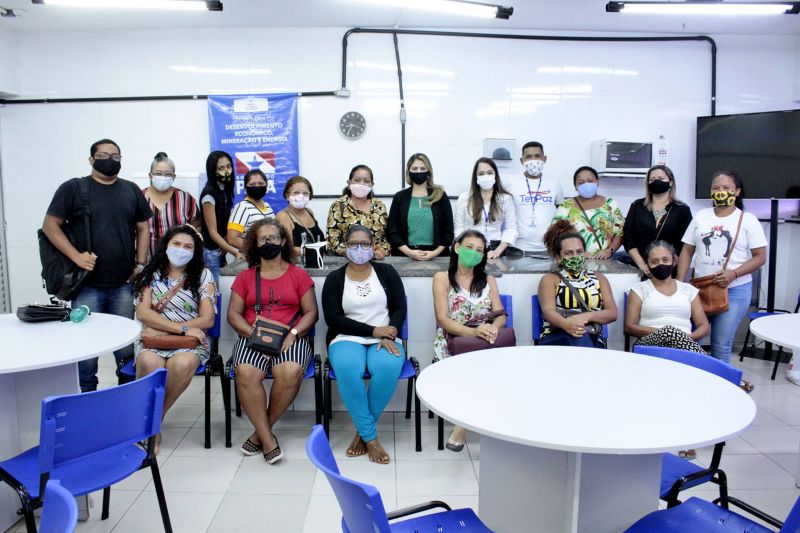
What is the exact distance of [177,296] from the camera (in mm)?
3328

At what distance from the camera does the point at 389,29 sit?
5363 millimetres

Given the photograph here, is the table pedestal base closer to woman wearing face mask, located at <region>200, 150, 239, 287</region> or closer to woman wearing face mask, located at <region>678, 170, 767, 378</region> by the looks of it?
woman wearing face mask, located at <region>678, 170, 767, 378</region>

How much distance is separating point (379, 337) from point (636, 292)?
5.32ft

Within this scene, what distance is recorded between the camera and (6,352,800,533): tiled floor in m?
2.52

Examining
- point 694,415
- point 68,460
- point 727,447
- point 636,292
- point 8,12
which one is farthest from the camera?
point 8,12

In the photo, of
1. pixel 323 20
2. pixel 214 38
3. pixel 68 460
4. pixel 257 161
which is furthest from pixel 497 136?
pixel 68 460

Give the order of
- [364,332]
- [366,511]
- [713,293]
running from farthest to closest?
[713,293] → [364,332] → [366,511]

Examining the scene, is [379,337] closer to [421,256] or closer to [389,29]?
[421,256]

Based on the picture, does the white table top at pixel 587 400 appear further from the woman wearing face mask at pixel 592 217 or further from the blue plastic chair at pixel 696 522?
the woman wearing face mask at pixel 592 217

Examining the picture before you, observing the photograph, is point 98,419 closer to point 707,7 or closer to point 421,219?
point 421,219

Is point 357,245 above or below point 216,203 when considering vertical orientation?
below

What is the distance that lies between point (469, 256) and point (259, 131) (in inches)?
117

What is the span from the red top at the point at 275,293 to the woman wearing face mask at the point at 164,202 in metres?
1.00

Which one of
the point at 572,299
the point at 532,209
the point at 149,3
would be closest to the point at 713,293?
the point at 572,299
